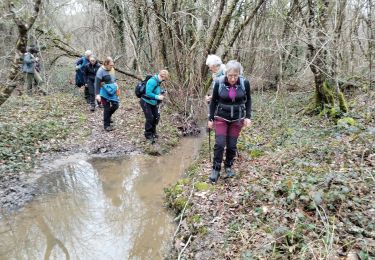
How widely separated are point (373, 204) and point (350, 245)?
2.59ft

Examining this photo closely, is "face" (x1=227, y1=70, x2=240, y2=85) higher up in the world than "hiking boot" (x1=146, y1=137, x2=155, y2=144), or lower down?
higher up

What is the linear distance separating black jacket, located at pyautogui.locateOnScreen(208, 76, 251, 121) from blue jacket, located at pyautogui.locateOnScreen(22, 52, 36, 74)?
34.1 feet

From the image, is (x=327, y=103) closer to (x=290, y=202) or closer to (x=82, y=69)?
(x=290, y=202)

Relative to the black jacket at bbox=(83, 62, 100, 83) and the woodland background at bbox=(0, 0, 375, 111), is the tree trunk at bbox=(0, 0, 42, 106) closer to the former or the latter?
the woodland background at bbox=(0, 0, 375, 111)

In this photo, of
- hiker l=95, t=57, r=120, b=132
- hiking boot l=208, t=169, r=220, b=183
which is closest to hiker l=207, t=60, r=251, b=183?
hiking boot l=208, t=169, r=220, b=183

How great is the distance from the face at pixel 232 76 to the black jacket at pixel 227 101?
0.10 meters

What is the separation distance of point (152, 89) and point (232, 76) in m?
3.26

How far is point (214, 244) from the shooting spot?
13.5ft

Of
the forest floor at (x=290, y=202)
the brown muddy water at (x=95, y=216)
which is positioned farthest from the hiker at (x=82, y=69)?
the forest floor at (x=290, y=202)

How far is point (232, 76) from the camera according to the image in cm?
500

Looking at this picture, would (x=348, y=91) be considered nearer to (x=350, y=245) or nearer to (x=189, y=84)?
(x=189, y=84)

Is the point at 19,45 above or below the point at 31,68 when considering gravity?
above

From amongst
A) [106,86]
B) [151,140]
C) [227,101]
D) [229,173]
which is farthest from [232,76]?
[106,86]

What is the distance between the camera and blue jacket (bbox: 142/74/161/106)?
783cm
